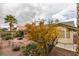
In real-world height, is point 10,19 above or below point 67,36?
above

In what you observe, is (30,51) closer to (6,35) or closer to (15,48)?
(15,48)

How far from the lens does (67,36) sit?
6.31 ft

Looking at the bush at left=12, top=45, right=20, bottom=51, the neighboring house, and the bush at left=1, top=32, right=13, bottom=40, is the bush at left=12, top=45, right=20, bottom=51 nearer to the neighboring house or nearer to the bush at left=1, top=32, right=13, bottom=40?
the bush at left=1, top=32, right=13, bottom=40

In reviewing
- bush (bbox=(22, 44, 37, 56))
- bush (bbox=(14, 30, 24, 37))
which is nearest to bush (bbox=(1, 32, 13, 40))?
bush (bbox=(14, 30, 24, 37))

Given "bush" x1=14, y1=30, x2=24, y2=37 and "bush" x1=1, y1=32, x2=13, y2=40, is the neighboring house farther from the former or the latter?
"bush" x1=1, y1=32, x2=13, y2=40

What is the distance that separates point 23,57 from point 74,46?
2.06ft

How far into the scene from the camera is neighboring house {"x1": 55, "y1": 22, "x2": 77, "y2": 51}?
1.94 meters

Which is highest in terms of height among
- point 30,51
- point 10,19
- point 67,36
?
point 10,19

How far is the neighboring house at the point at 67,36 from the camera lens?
194cm

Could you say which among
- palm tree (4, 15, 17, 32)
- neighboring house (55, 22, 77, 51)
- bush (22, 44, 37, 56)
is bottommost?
bush (22, 44, 37, 56)

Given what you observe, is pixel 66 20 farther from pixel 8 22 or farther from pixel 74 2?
pixel 8 22

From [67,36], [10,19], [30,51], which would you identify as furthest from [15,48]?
[67,36]

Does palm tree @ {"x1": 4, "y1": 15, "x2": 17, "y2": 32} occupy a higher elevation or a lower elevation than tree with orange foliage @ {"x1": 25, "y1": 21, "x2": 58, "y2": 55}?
higher

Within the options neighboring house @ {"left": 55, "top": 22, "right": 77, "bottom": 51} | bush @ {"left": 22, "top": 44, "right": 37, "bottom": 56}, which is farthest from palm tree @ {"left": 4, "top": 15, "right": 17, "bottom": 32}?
neighboring house @ {"left": 55, "top": 22, "right": 77, "bottom": 51}
